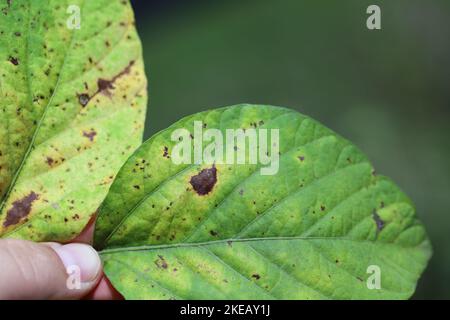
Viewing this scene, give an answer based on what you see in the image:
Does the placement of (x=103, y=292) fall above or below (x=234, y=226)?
below

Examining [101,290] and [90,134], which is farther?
[101,290]

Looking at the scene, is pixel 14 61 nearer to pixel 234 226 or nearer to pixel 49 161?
pixel 49 161

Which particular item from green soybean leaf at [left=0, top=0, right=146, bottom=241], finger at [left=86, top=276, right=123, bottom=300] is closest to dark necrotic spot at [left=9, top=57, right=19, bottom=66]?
green soybean leaf at [left=0, top=0, right=146, bottom=241]

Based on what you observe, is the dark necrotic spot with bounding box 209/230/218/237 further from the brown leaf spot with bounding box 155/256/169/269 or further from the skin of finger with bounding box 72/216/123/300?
the skin of finger with bounding box 72/216/123/300

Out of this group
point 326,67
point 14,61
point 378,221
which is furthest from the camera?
point 326,67

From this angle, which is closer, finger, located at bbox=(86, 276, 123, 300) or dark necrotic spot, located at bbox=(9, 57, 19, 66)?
dark necrotic spot, located at bbox=(9, 57, 19, 66)

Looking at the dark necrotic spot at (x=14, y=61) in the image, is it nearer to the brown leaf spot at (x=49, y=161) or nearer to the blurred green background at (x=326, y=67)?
the brown leaf spot at (x=49, y=161)

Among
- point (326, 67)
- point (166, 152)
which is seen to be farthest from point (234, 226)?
point (326, 67)

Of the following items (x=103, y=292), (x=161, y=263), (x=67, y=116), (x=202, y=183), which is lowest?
(x=103, y=292)
